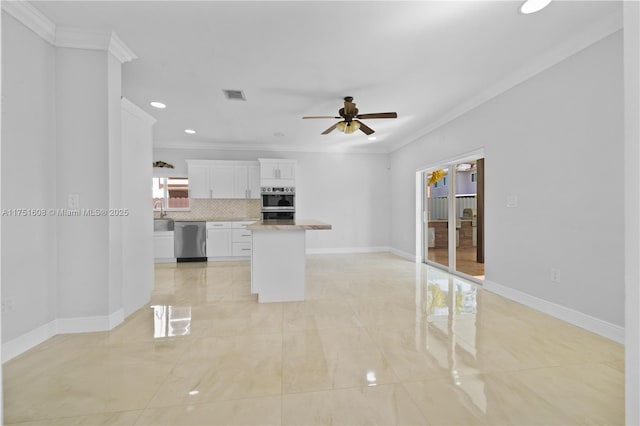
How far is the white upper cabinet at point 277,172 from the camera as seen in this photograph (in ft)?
19.9

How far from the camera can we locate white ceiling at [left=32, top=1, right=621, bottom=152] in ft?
7.27

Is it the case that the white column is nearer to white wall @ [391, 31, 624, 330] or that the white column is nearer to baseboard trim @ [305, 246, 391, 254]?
white wall @ [391, 31, 624, 330]

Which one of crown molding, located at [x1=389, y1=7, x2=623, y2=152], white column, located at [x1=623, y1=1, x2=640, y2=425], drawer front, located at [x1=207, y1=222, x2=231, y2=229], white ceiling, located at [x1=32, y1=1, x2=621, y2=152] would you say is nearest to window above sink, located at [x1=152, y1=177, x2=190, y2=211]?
drawer front, located at [x1=207, y1=222, x2=231, y2=229]

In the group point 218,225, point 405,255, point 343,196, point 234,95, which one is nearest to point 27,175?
point 234,95

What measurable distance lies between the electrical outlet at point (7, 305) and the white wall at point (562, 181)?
4.67m

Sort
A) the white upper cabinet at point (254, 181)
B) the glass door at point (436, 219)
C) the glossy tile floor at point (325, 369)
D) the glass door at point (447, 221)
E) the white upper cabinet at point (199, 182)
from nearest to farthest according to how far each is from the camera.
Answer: the glossy tile floor at point (325, 369)
the glass door at point (447, 221)
the glass door at point (436, 219)
the white upper cabinet at point (199, 182)
the white upper cabinet at point (254, 181)

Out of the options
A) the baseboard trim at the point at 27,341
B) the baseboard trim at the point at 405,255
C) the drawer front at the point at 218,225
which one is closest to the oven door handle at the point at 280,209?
the drawer front at the point at 218,225

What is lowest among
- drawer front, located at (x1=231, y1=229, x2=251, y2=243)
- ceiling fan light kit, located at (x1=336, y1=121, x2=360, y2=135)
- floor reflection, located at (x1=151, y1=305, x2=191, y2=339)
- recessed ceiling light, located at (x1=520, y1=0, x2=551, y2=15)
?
floor reflection, located at (x1=151, y1=305, x2=191, y2=339)

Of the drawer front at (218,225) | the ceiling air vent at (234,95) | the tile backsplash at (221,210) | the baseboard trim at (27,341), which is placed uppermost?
the ceiling air vent at (234,95)

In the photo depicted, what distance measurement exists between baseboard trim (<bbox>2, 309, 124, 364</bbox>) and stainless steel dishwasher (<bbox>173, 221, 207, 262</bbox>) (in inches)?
122

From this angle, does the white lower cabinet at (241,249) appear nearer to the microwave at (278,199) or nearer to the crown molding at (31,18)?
the microwave at (278,199)

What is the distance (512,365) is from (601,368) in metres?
0.58

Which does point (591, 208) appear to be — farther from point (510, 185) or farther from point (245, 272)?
point (245, 272)

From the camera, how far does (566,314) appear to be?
272cm
